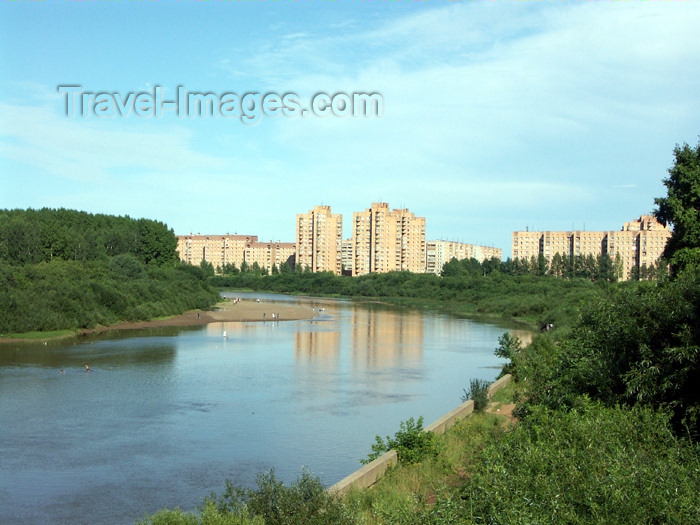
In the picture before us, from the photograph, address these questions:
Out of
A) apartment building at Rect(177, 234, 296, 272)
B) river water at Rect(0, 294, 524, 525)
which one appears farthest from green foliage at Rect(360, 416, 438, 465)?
apartment building at Rect(177, 234, 296, 272)

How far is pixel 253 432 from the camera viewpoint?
1784 cm

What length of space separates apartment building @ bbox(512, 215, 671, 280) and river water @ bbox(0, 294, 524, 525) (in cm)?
6536

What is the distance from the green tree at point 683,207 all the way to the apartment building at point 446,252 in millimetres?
91311

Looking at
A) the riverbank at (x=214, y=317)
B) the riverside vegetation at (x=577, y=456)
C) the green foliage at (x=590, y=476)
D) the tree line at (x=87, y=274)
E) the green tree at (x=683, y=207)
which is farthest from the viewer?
the tree line at (x=87, y=274)

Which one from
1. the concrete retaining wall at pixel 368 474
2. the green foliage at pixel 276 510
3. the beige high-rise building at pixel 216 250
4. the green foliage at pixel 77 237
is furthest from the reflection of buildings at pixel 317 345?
the beige high-rise building at pixel 216 250

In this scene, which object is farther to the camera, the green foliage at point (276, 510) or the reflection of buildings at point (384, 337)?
the reflection of buildings at point (384, 337)

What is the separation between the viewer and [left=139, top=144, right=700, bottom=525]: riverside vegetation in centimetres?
625

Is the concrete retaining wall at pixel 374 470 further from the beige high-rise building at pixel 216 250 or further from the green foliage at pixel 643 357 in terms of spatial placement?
the beige high-rise building at pixel 216 250

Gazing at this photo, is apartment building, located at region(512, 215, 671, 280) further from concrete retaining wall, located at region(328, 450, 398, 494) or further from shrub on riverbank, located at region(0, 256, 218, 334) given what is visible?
concrete retaining wall, located at region(328, 450, 398, 494)

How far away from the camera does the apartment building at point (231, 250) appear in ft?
479

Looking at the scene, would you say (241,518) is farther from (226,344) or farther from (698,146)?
(226,344)

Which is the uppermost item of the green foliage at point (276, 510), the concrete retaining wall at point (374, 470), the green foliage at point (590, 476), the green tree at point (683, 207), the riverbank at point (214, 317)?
the green tree at point (683, 207)

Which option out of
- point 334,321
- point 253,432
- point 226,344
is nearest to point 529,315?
point 334,321

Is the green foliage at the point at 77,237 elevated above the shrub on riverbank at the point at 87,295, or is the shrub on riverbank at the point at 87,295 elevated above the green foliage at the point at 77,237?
the green foliage at the point at 77,237
